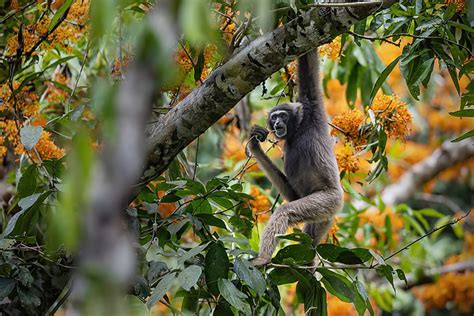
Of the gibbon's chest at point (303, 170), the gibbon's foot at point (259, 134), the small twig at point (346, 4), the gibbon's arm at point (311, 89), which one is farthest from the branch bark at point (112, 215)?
the gibbon's chest at point (303, 170)

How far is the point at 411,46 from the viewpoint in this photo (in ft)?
11.9

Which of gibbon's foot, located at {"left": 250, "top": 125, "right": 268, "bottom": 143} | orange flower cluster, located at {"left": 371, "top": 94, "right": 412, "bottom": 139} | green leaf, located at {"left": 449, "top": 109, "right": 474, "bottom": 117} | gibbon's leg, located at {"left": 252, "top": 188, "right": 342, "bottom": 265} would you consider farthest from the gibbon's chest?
green leaf, located at {"left": 449, "top": 109, "right": 474, "bottom": 117}

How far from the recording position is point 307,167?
539cm

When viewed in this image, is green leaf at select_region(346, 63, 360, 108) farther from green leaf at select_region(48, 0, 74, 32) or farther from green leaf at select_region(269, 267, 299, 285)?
green leaf at select_region(48, 0, 74, 32)

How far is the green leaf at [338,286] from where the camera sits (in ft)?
12.0

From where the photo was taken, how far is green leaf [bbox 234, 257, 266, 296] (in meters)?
3.33

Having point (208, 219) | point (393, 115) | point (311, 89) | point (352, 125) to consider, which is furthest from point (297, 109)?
point (208, 219)

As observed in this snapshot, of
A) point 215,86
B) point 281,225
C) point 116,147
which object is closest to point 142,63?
point 116,147

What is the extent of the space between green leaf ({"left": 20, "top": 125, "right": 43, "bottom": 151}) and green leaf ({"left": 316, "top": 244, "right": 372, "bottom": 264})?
1.64 m

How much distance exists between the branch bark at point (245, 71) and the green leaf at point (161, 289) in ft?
1.91

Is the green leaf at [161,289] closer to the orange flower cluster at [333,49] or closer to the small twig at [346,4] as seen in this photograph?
the small twig at [346,4]

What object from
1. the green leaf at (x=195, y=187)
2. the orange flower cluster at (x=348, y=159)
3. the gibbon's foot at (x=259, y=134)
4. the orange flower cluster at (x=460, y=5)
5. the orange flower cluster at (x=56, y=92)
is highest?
the orange flower cluster at (x=56, y=92)

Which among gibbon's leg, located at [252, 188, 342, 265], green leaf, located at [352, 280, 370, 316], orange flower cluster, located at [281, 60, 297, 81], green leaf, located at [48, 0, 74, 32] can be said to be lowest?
green leaf, located at [352, 280, 370, 316]

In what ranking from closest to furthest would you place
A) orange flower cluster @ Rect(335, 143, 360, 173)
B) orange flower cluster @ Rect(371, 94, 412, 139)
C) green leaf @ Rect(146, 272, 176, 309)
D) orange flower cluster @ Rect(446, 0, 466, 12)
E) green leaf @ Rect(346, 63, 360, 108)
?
green leaf @ Rect(146, 272, 176, 309)
orange flower cluster @ Rect(446, 0, 466, 12)
orange flower cluster @ Rect(371, 94, 412, 139)
orange flower cluster @ Rect(335, 143, 360, 173)
green leaf @ Rect(346, 63, 360, 108)
